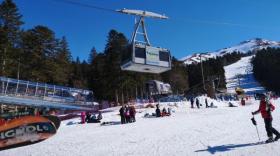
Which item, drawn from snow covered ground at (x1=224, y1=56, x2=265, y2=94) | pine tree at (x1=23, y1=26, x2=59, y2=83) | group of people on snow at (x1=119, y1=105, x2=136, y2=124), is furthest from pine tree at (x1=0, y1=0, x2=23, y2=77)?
snow covered ground at (x1=224, y1=56, x2=265, y2=94)

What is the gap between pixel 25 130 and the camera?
1169cm

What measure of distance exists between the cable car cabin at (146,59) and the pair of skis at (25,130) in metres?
12.7

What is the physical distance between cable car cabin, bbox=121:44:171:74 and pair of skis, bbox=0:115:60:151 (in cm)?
1271

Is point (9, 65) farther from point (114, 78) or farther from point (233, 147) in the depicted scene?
point (233, 147)

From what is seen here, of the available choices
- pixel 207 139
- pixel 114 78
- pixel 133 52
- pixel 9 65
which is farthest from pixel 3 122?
pixel 114 78

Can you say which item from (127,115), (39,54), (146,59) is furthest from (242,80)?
(146,59)

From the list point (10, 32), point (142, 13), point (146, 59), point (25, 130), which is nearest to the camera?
point (25, 130)

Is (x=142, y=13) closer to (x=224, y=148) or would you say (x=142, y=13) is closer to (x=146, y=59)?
(x=146, y=59)

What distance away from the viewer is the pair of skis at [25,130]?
37.4 ft

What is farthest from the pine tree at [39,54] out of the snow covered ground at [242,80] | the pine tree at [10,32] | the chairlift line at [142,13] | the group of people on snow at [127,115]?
the snow covered ground at [242,80]

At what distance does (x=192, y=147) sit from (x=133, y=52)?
13564mm

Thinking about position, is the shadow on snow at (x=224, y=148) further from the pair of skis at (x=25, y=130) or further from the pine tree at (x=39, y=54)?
the pine tree at (x=39, y=54)

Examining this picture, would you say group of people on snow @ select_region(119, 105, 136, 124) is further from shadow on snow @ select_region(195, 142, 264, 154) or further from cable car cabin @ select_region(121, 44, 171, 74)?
shadow on snow @ select_region(195, 142, 264, 154)

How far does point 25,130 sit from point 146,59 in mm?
14335
